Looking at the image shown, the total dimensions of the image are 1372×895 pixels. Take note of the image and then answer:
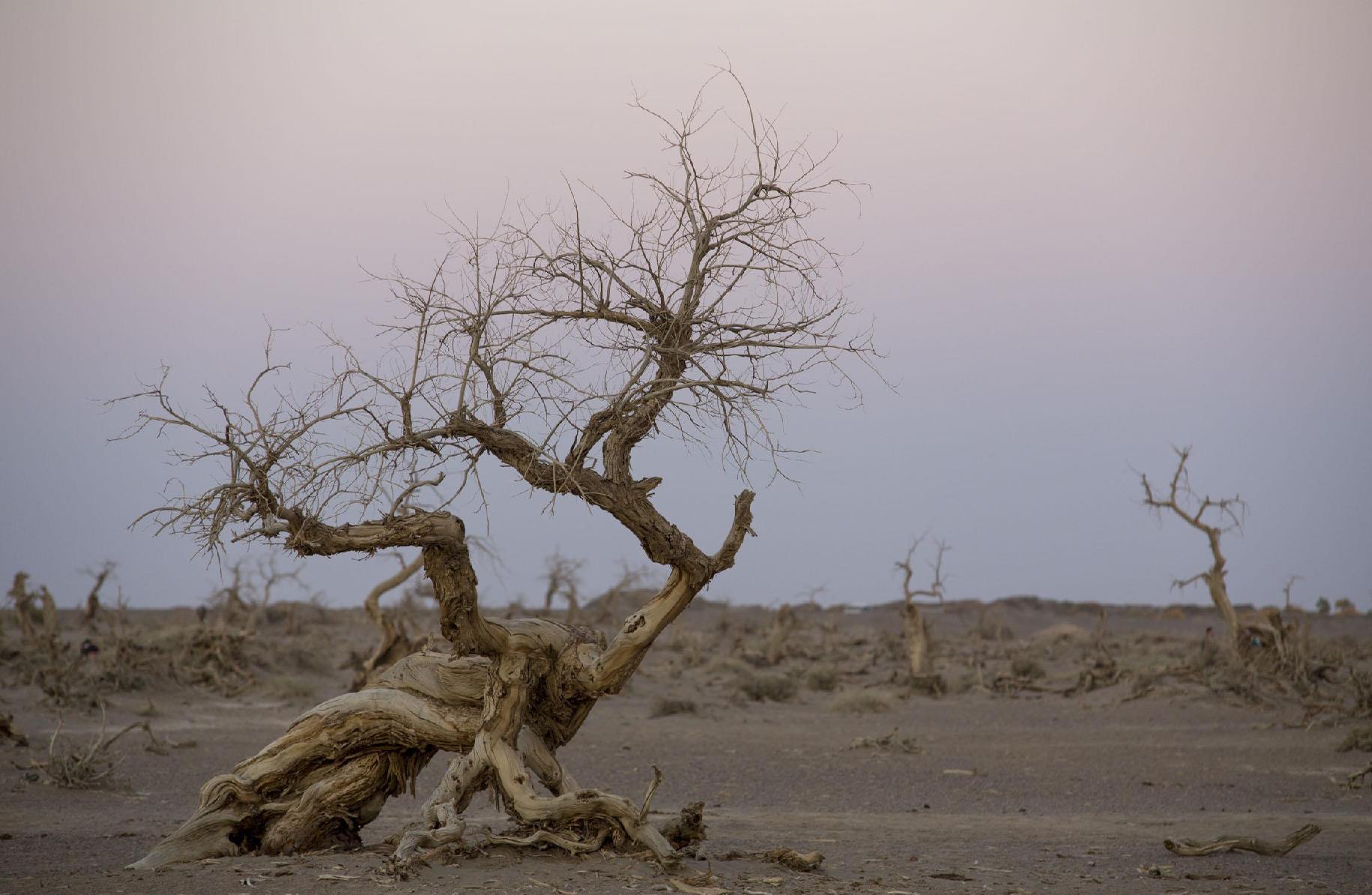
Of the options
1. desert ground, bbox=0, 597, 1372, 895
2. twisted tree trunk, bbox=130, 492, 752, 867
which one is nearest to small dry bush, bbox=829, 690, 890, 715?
desert ground, bbox=0, 597, 1372, 895

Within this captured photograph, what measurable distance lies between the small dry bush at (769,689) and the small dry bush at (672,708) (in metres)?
2.67

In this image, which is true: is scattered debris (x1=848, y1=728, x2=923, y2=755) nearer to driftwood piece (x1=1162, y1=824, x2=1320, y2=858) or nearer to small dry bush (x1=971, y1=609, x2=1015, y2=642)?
driftwood piece (x1=1162, y1=824, x2=1320, y2=858)

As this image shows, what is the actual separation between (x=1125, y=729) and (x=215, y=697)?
16501 millimetres

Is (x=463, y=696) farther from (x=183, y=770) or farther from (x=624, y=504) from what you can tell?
(x=183, y=770)

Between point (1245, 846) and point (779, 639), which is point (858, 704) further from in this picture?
point (1245, 846)

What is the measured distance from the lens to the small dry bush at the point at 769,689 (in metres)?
24.5

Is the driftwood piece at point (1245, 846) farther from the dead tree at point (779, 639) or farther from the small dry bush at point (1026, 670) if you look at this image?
the dead tree at point (779, 639)

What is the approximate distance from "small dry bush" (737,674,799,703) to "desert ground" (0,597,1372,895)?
0.19 feet

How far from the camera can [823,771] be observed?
15.9 meters

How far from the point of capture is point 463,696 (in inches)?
356

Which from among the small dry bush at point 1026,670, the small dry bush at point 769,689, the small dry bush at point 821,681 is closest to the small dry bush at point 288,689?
the small dry bush at point 769,689

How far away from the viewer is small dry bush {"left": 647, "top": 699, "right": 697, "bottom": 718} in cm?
2183

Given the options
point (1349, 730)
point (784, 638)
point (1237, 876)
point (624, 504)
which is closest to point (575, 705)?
point (624, 504)

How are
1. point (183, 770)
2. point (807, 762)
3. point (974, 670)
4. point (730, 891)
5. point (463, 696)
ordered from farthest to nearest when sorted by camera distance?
1. point (974, 670)
2. point (807, 762)
3. point (183, 770)
4. point (463, 696)
5. point (730, 891)
